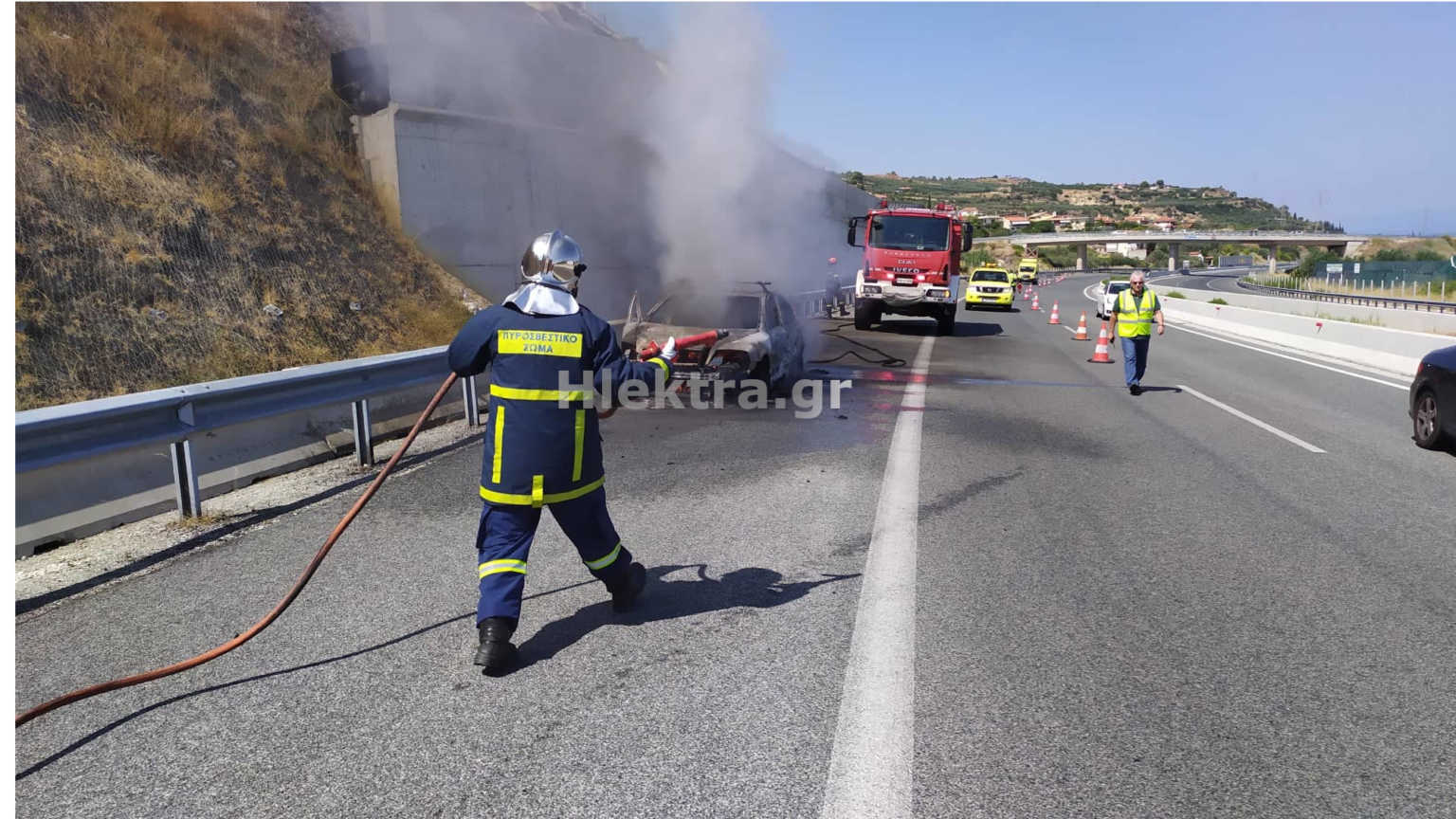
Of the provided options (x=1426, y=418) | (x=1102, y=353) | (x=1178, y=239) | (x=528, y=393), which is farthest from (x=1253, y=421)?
(x=1178, y=239)

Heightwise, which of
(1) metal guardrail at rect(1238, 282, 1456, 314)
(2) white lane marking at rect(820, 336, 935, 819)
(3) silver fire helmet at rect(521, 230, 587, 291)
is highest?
(3) silver fire helmet at rect(521, 230, 587, 291)

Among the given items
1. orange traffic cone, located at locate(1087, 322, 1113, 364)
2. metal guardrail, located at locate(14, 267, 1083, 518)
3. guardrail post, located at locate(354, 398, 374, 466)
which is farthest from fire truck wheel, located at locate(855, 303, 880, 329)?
guardrail post, located at locate(354, 398, 374, 466)

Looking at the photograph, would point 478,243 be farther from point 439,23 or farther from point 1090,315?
point 1090,315

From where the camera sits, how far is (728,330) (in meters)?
10.4

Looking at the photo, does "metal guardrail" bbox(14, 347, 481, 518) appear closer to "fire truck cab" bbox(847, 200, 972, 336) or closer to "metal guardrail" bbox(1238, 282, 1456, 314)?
"fire truck cab" bbox(847, 200, 972, 336)

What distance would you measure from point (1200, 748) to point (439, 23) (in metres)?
16.5

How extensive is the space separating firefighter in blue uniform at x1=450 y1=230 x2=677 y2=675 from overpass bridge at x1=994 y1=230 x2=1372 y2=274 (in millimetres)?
123293

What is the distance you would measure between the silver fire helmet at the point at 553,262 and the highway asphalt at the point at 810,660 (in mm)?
1485

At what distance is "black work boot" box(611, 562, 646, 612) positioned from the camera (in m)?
4.13

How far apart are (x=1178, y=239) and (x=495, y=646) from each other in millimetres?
136783

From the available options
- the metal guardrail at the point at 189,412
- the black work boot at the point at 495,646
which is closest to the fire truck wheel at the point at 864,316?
the metal guardrail at the point at 189,412

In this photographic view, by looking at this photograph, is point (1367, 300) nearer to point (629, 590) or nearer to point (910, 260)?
point (910, 260)

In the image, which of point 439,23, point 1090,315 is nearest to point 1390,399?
point 439,23

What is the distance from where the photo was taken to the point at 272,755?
298cm
